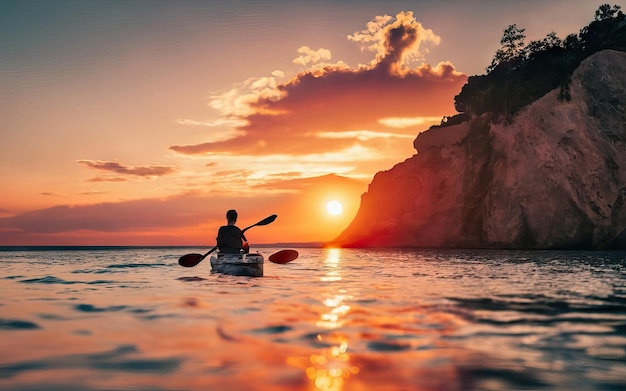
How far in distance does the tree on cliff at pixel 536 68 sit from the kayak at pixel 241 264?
5503cm

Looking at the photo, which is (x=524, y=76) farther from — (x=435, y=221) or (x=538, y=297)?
(x=538, y=297)

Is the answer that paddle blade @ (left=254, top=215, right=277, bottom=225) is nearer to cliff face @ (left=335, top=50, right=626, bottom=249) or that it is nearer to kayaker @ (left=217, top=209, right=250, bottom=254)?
kayaker @ (left=217, top=209, right=250, bottom=254)

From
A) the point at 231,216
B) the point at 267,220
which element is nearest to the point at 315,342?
the point at 231,216

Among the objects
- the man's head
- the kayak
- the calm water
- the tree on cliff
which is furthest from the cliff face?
the calm water

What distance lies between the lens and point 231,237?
20.6m

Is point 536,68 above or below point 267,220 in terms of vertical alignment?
above

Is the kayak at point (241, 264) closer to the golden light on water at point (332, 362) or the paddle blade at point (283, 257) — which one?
the paddle blade at point (283, 257)

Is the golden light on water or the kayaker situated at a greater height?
the kayaker

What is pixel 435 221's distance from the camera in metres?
80.1

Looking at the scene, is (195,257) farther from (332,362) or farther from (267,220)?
(332,362)

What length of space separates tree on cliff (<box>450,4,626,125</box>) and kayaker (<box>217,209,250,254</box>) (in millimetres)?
55026

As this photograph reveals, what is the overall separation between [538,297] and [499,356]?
7892mm

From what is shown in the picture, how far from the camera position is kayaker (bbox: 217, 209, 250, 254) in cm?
2050

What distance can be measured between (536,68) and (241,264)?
67.1 meters
